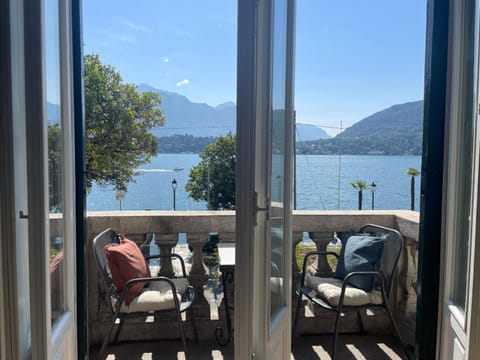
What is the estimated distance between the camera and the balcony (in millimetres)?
2371

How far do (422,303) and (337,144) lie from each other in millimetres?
7648

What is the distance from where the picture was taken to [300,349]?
2.35 meters

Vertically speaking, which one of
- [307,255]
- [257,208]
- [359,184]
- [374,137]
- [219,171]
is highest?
[374,137]

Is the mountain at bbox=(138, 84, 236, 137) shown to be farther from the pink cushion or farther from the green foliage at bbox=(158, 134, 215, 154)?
the pink cushion

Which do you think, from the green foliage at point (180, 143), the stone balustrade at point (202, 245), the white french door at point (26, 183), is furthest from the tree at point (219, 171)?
the white french door at point (26, 183)

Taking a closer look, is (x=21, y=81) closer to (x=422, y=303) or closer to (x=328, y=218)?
(x=422, y=303)

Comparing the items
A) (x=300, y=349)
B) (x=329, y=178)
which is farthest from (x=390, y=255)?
(x=329, y=178)

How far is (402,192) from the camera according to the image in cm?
849

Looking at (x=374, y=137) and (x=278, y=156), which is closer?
(x=278, y=156)

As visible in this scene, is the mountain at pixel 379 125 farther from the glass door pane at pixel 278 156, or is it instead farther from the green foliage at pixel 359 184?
the glass door pane at pixel 278 156

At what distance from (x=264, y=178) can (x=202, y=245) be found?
4.44ft

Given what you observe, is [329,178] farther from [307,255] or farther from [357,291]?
[357,291]

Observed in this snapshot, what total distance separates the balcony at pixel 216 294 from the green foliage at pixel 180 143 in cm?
627

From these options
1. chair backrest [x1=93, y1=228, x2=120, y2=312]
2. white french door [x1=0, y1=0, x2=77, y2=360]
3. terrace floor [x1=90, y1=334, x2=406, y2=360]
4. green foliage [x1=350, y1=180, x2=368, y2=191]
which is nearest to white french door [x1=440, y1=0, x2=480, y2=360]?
terrace floor [x1=90, y1=334, x2=406, y2=360]
